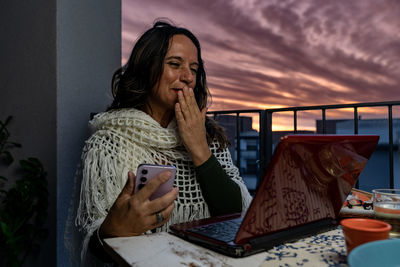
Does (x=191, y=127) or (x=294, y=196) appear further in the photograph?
(x=191, y=127)

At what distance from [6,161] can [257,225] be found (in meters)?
2.07

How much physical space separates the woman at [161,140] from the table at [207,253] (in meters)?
0.34

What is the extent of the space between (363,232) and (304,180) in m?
0.14

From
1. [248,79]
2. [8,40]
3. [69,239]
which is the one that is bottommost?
[69,239]

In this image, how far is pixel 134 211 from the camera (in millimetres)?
695

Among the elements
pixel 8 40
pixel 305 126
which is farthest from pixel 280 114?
pixel 8 40

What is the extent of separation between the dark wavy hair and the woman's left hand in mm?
167

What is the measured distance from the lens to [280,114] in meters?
2.49

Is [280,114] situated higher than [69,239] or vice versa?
[280,114]

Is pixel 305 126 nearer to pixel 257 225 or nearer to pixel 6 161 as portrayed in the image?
pixel 257 225

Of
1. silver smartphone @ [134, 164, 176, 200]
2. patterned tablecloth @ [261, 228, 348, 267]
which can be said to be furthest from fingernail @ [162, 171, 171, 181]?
patterned tablecloth @ [261, 228, 348, 267]

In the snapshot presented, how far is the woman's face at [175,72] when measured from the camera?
1228 mm

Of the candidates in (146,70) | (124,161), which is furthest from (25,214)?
(146,70)

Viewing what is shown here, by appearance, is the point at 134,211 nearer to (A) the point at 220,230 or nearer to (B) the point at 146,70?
(A) the point at 220,230
